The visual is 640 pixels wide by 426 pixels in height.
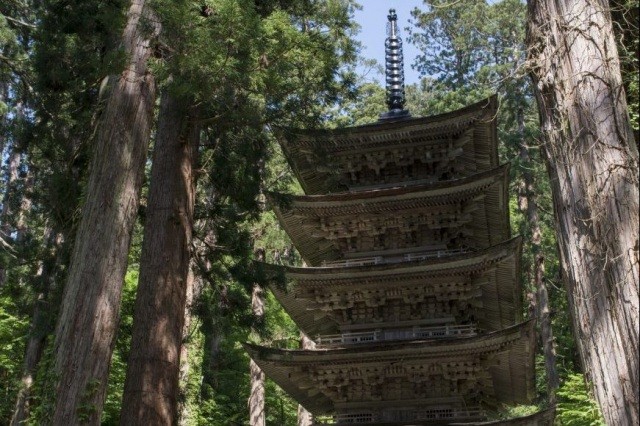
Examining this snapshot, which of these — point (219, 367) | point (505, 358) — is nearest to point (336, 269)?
point (505, 358)

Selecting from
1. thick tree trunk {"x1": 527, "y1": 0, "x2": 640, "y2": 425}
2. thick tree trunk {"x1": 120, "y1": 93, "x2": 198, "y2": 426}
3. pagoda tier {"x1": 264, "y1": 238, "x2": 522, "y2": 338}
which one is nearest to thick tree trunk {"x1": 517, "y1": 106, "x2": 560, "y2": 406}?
pagoda tier {"x1": 264, "y1": 238, "x2": 522, "y2": 338}

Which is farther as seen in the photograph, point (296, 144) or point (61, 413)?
point (296, 144)

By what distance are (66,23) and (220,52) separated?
228cm

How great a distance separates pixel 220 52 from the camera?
682 cm

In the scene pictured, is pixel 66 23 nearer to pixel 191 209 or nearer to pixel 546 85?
pixel 191 209

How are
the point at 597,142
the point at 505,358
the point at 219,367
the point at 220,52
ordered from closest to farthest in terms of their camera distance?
the point at 597,142 < the point at 220,52 < the point at 505,358 < the point at 219,367

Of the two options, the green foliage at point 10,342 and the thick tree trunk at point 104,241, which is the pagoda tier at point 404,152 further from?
the green foliage at point 10,342

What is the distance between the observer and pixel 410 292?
11.4m

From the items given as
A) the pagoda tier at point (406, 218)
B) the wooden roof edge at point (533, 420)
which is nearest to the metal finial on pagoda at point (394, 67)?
the pagoda tier at point (406, 218)

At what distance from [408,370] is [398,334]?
2.35 ft

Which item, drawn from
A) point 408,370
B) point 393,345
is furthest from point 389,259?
point 408,370

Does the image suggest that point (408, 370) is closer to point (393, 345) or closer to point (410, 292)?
point (393, 345)

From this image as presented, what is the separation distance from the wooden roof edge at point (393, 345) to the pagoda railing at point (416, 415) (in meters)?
1.08

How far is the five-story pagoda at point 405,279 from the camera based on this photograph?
10.7 meters
